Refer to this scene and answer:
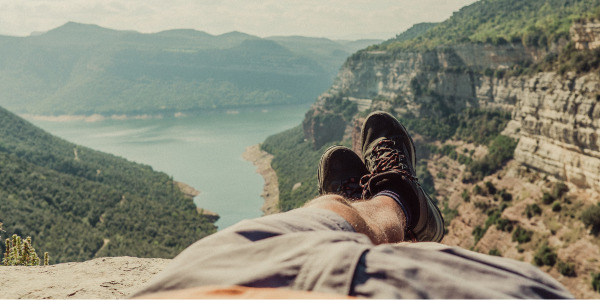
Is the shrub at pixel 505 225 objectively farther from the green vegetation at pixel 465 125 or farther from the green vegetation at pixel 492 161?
the green vegetation at pixel 465 125

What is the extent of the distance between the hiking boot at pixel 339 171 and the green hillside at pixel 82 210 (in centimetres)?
1789

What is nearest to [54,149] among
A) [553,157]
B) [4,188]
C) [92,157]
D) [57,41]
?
[92,157]

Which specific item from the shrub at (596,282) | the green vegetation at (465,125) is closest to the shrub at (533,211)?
the shrub at (596,282)


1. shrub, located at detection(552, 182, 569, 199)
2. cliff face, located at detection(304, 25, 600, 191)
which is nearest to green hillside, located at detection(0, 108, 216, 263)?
shrub, located at detection(552, 182, 569, 199)

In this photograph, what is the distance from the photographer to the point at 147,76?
484ft

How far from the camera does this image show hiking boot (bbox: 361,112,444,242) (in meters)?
3.03

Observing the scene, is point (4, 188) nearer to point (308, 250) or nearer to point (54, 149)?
point (54, 149)

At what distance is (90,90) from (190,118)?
149 ft

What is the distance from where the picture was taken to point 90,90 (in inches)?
5389

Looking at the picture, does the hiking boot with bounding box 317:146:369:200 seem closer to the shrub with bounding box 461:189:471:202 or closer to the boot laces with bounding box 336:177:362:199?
the boot laces with bounding box 336:177:362:199

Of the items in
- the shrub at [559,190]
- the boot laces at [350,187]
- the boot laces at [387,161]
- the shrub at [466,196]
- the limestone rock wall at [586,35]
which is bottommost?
the shrub at [466,196]

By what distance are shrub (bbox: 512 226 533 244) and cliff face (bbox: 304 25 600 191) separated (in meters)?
2.98

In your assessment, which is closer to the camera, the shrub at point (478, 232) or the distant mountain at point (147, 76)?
the shrub at point (478, 232)

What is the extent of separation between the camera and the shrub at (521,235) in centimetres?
1623
